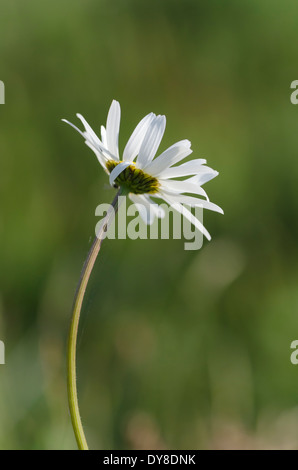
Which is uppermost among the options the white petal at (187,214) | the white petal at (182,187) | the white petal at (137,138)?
the white petal at (137,138)

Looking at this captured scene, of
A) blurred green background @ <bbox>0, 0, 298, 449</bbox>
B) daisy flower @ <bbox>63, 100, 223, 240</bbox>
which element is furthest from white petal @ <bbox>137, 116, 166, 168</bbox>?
blurred green background @ <bbox>0, 0, 298, 449</bbox>

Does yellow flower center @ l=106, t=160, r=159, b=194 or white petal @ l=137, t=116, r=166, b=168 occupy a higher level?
white petal @ l=137, t=116, r=166, b=168

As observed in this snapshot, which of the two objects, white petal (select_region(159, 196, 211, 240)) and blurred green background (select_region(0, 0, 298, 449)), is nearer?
white petal (select_region(159, 196, 211, 240))

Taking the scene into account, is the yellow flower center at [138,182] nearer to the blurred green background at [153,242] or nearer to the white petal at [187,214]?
the white petal at [187,214]

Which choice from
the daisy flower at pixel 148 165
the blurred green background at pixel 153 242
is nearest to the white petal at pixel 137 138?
the daisy flower at pixel 148 165

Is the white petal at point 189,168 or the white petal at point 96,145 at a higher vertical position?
the white petal at point 96,145

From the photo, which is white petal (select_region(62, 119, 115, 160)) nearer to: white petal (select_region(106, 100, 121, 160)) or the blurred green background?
white petal (select_region(106, 100, 121, 160))

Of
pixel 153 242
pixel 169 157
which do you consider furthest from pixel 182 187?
pixel 153 242

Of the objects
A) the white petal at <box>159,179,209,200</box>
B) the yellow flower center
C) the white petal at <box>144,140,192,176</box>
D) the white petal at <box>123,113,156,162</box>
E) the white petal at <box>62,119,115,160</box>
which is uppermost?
the white petal at <box>123,113,156,162</box>
